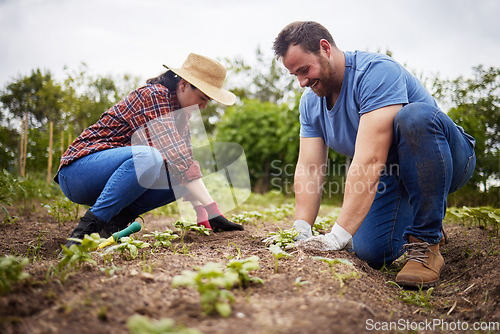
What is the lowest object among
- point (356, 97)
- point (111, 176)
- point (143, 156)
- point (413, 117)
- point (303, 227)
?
point (303, 227)

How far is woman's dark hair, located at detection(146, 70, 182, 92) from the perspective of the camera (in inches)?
95.7

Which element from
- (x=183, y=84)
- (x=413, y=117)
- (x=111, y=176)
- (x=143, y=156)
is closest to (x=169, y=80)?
(x=183, y=84)

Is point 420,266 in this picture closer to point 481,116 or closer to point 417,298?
point 417,298

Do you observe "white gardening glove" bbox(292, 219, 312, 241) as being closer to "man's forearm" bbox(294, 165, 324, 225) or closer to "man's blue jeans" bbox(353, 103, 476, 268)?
"man's forearm" bbox(294, 165, 324, 225)

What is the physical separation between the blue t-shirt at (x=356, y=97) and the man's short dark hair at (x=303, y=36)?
23 centimetres

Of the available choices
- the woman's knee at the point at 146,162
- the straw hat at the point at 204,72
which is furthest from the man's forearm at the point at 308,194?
the woman's knee at the point at 146,162

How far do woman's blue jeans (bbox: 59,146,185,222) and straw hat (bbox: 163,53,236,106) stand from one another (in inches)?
22.8

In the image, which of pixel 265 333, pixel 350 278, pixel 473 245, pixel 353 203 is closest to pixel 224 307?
pixel 265 333

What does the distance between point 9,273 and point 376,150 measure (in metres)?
1.61

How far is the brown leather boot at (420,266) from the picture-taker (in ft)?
5.38

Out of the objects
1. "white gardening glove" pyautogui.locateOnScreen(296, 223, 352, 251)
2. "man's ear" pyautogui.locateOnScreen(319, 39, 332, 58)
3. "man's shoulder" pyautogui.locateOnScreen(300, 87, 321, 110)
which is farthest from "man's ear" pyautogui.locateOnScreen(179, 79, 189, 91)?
"white gardening glove" pyautogui.locateOnScreen(296, 223, 352, 251)

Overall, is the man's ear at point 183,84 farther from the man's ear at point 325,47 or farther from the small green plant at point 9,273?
the small green plant at point 9,273

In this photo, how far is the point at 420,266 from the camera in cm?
170

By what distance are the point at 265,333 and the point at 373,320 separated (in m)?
0.45
